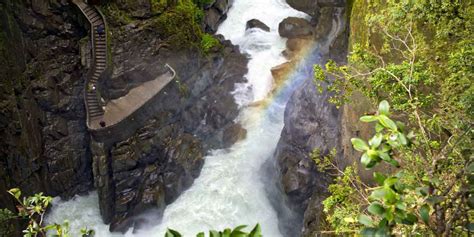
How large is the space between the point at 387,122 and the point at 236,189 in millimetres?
15828

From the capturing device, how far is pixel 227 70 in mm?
23109

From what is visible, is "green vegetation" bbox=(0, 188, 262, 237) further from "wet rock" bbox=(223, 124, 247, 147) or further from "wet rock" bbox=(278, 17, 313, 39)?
"wet rock" bbox=(278, 17, 313, 39)

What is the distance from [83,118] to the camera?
1839 cm

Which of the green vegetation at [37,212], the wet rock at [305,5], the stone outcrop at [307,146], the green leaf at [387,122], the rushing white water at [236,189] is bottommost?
the rushing white water at [236,189]

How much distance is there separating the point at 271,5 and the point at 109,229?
64.1 ft

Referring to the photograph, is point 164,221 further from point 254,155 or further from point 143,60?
point 143,60

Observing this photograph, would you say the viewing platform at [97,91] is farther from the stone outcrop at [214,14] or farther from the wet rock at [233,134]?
the stone outcrop at [214,14]

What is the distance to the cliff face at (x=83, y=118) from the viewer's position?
52.2 ft

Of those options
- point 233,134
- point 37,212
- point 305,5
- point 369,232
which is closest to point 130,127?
point 233,134

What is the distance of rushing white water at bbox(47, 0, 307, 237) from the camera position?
1672 cm

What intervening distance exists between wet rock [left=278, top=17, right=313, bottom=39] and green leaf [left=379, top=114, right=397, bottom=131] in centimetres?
2156

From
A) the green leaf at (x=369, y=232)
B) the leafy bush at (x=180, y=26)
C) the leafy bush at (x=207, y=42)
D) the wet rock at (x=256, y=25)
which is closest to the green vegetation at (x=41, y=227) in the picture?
the green leaf at (x=369, y=232)

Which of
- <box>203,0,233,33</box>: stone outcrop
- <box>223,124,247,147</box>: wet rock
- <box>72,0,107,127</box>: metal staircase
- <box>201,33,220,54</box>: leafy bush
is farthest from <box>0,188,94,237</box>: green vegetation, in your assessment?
<box>203,0,233,33</box>: stone outcrop

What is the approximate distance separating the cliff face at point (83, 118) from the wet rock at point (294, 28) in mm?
7299
